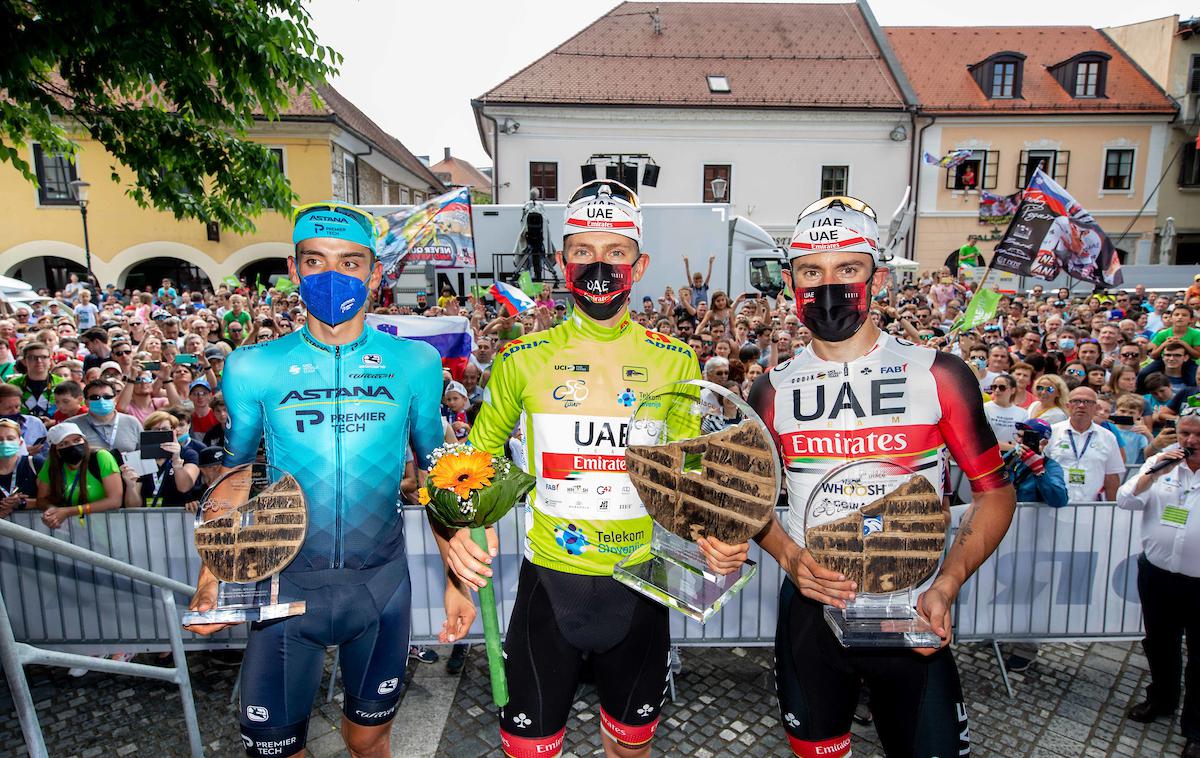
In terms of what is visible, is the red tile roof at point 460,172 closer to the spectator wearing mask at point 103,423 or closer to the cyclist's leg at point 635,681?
the spectator wearing mask at point 103,423

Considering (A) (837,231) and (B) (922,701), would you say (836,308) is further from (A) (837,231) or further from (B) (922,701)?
(B) (922,701)

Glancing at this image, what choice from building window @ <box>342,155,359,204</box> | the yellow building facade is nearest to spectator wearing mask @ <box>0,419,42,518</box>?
the yellow building facade

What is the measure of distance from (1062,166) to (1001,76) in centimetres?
471

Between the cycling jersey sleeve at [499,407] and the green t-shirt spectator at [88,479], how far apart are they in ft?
12.4

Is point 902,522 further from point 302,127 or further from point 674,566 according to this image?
point 302,127

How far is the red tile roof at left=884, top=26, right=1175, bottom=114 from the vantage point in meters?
31.2

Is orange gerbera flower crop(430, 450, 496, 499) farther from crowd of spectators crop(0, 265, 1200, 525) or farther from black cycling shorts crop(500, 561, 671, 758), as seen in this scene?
crowd of spectators crop(0, 265, 1200, 525)

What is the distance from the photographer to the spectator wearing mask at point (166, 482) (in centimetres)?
568

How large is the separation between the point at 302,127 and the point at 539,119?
8946 mm

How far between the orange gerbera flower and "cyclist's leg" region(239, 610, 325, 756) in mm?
1066

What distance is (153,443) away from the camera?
5.74 meters

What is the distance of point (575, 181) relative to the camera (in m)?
29.8

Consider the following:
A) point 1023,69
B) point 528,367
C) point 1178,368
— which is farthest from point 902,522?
point 1023,69

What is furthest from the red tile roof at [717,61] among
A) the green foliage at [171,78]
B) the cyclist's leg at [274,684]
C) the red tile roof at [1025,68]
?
the cyclist's leg at [274,684]
